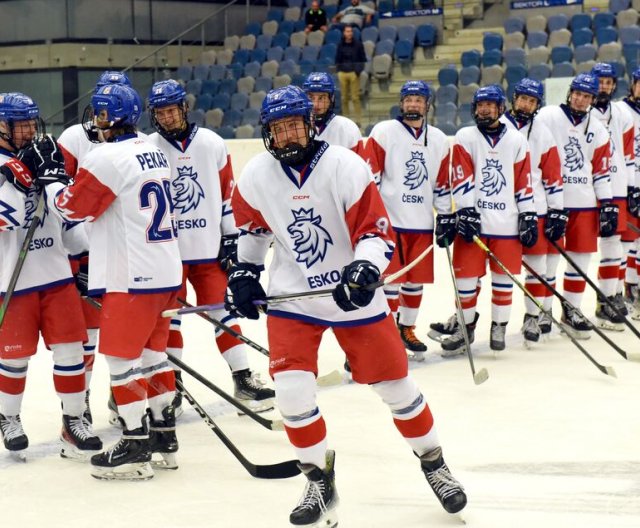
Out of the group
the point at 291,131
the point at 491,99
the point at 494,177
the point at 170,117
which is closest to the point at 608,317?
the point at 494,177

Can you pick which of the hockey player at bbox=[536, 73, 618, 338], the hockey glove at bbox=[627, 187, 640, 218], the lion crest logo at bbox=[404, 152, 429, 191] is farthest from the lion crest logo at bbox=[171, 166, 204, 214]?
the hockey glove at bbox=[627, 187, 640, 218]

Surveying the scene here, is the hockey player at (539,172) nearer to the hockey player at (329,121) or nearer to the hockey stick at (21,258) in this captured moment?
the hockey player at (329,121)

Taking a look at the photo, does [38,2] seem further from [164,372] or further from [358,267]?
[358,267]

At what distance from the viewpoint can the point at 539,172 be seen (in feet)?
18.3

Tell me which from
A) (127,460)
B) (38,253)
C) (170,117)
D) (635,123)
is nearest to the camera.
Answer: (127,460)

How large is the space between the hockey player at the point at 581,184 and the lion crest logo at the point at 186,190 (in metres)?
2.26

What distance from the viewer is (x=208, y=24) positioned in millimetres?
13766

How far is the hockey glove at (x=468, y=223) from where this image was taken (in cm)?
517

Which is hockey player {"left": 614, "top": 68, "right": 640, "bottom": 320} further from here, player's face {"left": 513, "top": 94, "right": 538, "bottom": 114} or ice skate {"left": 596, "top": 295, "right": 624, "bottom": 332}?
player's face {"left": 513, "top": 94, "right": 538, "bottom": 114}

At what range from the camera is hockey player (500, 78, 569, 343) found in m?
5.52

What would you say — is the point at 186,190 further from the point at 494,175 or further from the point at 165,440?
the point at 494,175

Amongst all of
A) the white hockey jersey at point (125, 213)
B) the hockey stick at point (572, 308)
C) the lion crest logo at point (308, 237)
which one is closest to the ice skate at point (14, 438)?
the white hockey jersey at point (125, 213)

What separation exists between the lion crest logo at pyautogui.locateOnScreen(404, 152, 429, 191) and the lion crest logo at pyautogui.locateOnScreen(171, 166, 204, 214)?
4.28ft

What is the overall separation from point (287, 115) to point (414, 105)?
2321 millimetres
